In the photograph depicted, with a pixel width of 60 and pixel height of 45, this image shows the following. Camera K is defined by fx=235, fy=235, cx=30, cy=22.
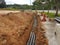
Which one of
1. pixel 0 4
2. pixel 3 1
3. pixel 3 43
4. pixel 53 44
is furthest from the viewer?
pixel 3 1

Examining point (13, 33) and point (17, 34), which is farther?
point (17, 34)

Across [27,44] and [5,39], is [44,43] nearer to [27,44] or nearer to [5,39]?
[27,44]

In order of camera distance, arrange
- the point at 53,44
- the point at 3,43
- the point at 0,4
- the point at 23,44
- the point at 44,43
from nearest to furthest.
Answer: the point at 3,43 < the point at 23,44 < the point at 44,43 < the point at 53,44 < the point at 0,4

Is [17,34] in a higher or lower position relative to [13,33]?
lower

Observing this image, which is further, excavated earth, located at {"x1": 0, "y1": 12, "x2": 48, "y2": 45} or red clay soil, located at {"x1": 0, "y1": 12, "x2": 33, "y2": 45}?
excavated earth, located at {"x1": 0, "y1": 12, "x2": 48, "y2": 45}

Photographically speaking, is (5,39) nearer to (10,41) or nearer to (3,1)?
(10,41)

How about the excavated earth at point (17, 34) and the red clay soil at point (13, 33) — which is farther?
the excavated earth at point (17, 34)

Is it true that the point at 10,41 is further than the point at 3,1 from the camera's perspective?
No

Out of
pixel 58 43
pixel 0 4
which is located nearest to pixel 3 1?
pixel 0 4

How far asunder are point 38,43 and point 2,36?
280 cm

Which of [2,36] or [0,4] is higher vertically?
[2,36]

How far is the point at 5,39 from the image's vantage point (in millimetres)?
12711

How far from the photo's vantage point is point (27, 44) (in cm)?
1418

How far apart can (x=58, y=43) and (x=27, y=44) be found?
3.37 metres
